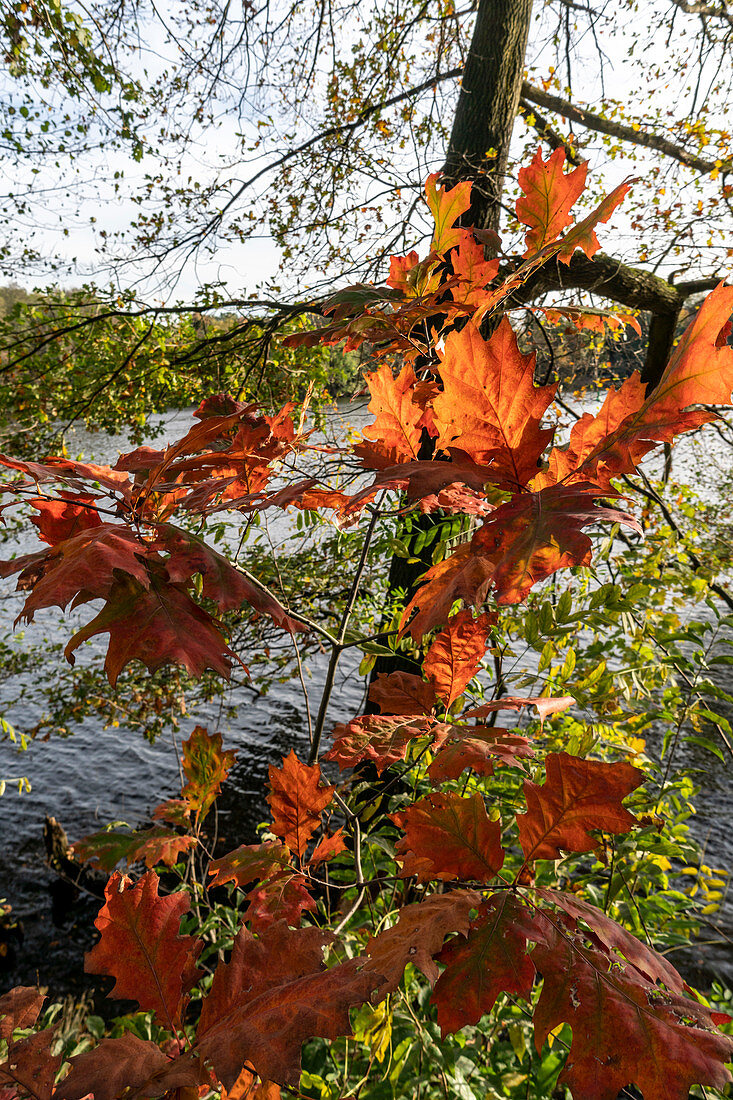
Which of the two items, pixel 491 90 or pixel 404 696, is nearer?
pixel 404 696

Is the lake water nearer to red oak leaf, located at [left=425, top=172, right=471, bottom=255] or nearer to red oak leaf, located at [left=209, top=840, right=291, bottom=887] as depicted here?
red oak leaf, located at [left=425, top=172, right=471, bottom=255]

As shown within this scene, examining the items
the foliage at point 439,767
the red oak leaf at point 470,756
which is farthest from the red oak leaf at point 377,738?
the red oak leaf at point 470,756

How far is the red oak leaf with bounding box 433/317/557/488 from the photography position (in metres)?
0.66

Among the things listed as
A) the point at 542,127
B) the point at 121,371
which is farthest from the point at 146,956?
the point at 542,127

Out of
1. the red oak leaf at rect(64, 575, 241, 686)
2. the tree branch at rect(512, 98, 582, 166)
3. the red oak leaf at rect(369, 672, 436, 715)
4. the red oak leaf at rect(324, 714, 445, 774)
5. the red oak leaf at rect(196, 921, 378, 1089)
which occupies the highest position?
the tree branch at rect(512, 98, 582, 166)

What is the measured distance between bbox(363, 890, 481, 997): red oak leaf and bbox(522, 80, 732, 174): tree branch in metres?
5.30

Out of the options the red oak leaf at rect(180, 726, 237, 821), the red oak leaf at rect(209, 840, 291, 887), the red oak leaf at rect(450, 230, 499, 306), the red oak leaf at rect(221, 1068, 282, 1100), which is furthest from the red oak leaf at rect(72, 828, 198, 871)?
the red oak leaf at rect(450, 230, 499, 306)

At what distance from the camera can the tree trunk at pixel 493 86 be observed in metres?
3.17

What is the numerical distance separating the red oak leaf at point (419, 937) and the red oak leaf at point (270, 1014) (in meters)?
0.04

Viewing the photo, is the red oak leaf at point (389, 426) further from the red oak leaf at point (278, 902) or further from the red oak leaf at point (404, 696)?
the red oak leaf at point (278, 902)

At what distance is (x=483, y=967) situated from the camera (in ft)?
2.24

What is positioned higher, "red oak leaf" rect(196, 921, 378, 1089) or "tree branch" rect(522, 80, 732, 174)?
"tree branch" rect(522, 80, 732, 174)

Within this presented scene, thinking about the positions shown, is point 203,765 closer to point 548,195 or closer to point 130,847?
point 130,847

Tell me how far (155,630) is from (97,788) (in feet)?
19.5
